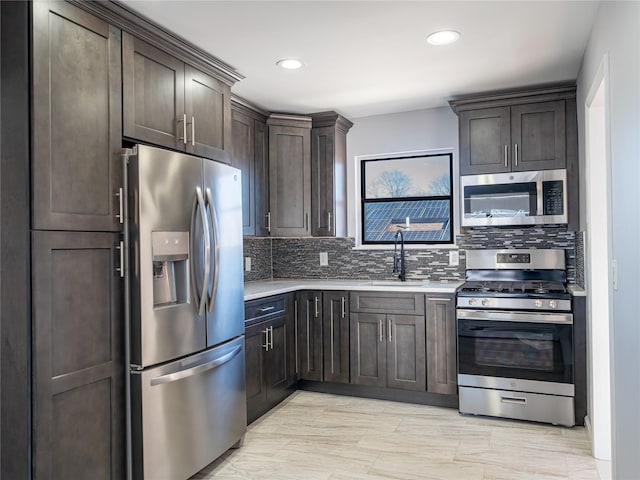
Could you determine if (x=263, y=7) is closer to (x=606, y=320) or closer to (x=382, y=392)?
(x=606, y=320)

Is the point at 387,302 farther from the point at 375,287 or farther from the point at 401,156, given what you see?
the point at 401,156

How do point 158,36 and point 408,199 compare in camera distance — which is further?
point 408,199

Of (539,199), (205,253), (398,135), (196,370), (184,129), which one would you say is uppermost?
(398,135)

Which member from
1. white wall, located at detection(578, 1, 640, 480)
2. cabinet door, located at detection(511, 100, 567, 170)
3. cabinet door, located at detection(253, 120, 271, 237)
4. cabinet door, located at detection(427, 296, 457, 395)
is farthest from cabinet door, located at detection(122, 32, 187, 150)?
cabinet door, located at detection(511, 100, 567, 170)

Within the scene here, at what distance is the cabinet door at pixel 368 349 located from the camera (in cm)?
375

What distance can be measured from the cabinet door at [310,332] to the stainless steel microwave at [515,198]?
139 cm

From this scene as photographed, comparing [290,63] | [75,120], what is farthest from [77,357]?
[290,63]

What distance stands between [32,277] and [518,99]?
3407mm

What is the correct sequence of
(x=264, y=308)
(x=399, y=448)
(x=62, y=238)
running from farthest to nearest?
1. (x=264, y=308)
2. (x=399, y=448)
3. (x=62, y=238)

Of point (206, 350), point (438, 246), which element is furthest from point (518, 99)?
point (206, 350)

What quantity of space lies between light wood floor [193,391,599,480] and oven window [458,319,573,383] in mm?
361

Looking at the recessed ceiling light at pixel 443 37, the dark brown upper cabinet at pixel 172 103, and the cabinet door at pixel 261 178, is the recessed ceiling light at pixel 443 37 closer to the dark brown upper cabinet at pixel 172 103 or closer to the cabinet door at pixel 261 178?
the dark brown upper cabinet at pixel 172 103

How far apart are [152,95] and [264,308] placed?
169 cm

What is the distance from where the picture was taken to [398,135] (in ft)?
14.1
